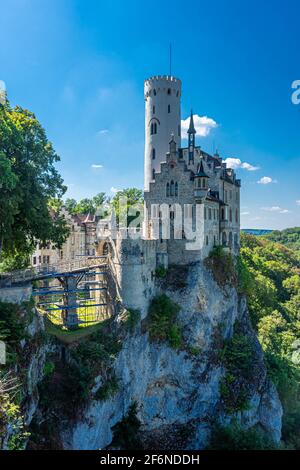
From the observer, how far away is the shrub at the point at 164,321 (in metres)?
33.2

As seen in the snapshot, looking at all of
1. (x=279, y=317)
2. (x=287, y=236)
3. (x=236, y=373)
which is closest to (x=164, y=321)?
(x=236, y=373)

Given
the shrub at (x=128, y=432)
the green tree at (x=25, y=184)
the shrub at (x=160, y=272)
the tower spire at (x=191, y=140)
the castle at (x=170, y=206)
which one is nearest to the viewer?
the green tree at (x=25, y=184)

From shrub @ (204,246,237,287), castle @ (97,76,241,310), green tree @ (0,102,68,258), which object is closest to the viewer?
green tree @ (0,102,68,258)

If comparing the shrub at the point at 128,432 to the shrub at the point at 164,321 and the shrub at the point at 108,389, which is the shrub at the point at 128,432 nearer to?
the shrub at the point at 108,389

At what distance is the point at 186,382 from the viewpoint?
1346 inches

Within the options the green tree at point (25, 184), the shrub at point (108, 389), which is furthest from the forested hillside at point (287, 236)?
the green tree at point (25, 184)

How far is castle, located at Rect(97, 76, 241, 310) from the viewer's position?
32719 mm

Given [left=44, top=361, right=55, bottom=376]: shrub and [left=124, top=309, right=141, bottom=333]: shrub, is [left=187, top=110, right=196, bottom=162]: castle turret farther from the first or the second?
[left=44, top=361, right=55, bottom=376]: shrub

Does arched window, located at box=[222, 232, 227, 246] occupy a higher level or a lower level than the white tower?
lower

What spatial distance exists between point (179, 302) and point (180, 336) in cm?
311

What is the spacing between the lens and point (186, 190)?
118ft

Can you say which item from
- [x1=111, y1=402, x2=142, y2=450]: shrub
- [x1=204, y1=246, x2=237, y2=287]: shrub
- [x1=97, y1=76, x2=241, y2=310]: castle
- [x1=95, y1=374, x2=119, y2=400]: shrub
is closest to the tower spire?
[x1=97, y1=76, x2=241, y2=310]: castle

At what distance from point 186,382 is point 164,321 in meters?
6.21
